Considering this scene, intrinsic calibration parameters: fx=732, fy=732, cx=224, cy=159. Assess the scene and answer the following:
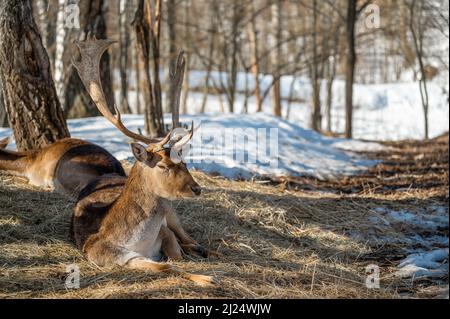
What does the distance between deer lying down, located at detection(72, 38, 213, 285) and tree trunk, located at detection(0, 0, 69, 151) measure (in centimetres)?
248

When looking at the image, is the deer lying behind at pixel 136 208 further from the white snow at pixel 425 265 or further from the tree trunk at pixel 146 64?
the tree trunk at pixel 146 64

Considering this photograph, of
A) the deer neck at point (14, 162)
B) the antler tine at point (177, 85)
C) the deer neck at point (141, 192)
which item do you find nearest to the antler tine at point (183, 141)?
the deer neck at point (141, 192)

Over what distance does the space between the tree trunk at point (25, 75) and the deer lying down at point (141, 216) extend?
248cm

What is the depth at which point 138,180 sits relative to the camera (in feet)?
20.2

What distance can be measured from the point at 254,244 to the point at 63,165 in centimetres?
260

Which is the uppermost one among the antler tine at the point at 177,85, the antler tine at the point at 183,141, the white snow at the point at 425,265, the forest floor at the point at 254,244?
the antler tine at the point at 177,85

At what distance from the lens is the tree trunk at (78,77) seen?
44.6 ft

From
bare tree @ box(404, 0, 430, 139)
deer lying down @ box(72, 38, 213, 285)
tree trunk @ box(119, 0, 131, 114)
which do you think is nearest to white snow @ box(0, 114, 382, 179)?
deer lying down @ box(72, 38, 213, 285)

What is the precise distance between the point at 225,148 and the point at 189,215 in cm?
422

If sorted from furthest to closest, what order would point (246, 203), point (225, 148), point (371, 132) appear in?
point (371, 132)
point (225, 148)
point (246, 203)

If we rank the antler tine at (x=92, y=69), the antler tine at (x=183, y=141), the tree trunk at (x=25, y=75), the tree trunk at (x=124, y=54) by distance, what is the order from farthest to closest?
the tree trunk at (x=124, y=54) < the tree trunk at (x=25, y=75) < the antler tine at (x=92, y=69) < the antler tine at (x=183, y=141)

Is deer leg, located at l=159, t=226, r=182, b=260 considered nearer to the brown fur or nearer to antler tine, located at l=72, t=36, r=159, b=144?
the brown fur
